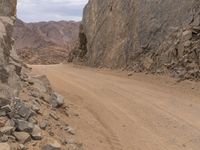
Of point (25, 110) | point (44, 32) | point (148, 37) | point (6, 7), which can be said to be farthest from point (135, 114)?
point (44, 32)

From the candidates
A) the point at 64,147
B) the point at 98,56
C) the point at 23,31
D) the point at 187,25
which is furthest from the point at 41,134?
the point at 23,31

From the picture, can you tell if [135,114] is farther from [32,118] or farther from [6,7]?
[6,7]

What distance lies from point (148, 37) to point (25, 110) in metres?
11.7

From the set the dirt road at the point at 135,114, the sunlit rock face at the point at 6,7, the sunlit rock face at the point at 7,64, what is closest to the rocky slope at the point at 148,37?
the dirt road at the point at 135,114

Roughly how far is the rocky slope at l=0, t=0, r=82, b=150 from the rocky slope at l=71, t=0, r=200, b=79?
6798 millimetres

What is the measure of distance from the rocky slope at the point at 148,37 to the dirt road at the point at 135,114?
1568 millimetres

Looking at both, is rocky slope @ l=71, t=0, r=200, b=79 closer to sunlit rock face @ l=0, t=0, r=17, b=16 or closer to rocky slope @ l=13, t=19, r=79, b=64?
sunlit rock face @ l=0, t=0, r=17, b=16

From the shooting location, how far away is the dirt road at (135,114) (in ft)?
26.0

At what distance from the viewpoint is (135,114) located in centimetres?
981

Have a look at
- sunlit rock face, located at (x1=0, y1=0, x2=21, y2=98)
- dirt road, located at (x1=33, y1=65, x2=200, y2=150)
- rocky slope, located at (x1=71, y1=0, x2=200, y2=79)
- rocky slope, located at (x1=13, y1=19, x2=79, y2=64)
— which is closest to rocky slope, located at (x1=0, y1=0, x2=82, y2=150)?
sunlit rock face, located at (x1=0, y1=0, x2=21, y2=98)

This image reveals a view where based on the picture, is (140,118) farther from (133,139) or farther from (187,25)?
(187,25)

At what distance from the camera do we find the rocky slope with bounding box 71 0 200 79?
15.7 metres

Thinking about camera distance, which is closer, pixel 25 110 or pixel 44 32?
pixel 25 110

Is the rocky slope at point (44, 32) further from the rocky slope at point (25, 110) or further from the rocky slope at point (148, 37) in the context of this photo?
the rocky slope at point (25, 110)
